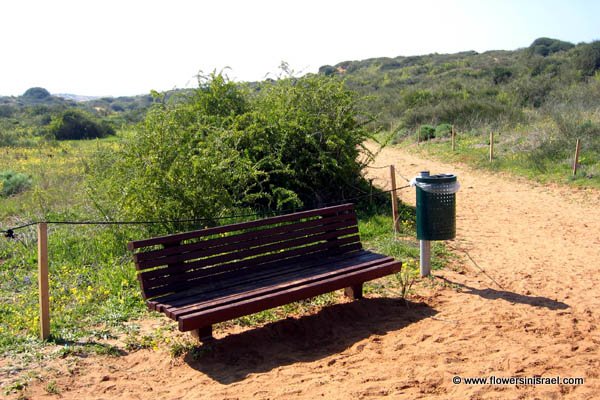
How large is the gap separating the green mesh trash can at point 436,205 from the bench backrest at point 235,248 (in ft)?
2.63

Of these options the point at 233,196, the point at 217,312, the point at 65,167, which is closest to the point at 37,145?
the point at 65,167

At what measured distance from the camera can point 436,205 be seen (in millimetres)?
6574

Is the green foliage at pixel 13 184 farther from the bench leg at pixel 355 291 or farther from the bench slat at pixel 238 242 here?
the bench leg at pixel 355 291

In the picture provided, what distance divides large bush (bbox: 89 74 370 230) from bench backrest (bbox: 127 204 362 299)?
94.8 inches

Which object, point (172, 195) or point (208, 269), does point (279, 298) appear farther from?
point (172, 195)

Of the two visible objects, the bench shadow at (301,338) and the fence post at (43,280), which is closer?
the bench shadow at (301,338)

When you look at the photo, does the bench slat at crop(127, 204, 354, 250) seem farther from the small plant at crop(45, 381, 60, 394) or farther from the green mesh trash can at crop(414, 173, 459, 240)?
the small plant at crop(45, 381, 60, 394)

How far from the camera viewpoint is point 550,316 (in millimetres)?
5598

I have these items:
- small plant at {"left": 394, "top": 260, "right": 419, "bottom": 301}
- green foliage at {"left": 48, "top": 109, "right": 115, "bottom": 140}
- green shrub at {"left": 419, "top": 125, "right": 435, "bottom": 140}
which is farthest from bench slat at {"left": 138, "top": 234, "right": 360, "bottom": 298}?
green foliage at {"left": 48, "top": 109, "right": 115, "bottom": 140}

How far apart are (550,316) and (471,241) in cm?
334

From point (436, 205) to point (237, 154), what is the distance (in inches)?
143

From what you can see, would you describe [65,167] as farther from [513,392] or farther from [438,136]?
[513,392]

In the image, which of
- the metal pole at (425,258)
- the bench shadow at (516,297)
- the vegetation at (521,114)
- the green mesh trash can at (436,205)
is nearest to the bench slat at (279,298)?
the green mesh trash can at (436,205)

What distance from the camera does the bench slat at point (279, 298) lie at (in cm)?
469
